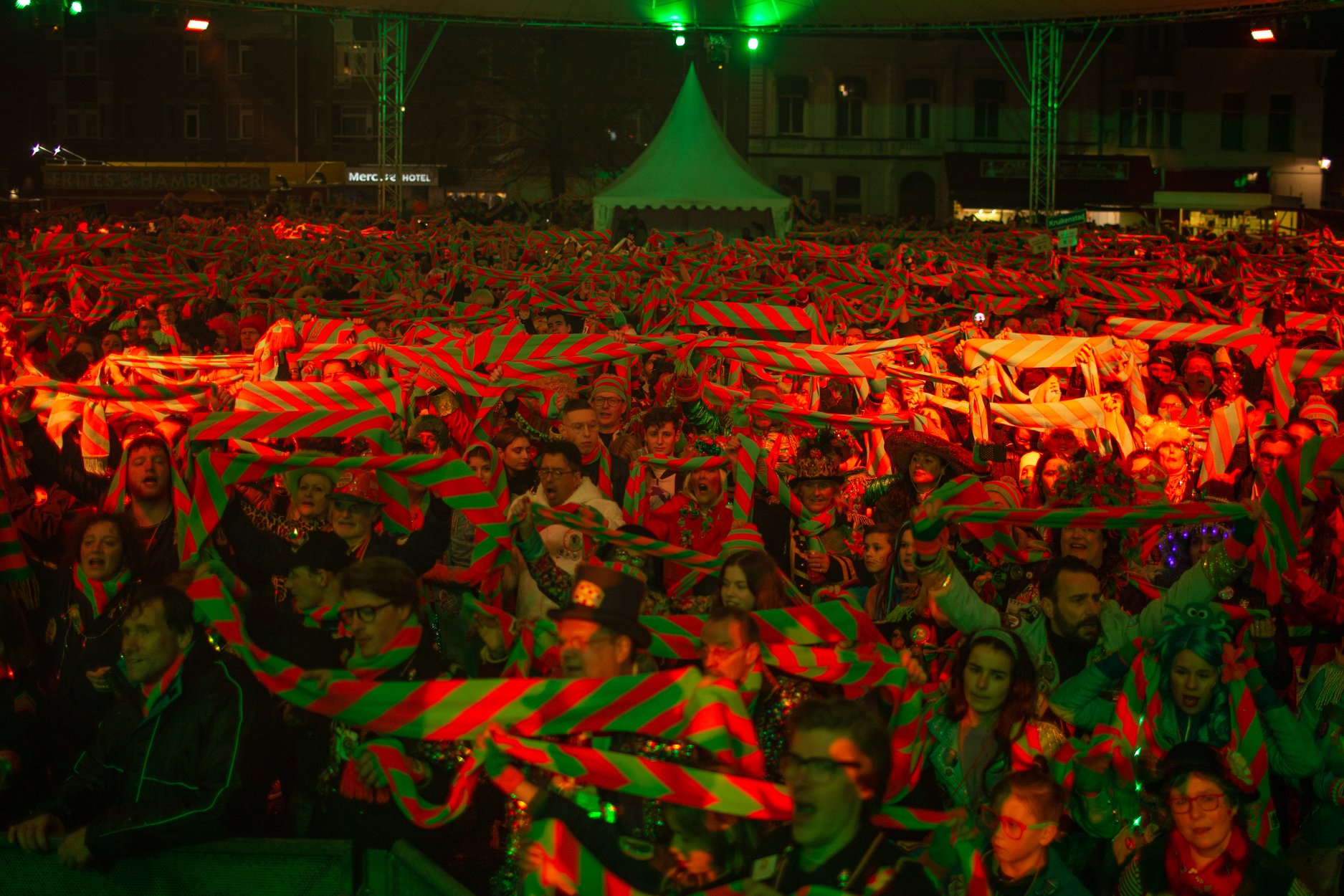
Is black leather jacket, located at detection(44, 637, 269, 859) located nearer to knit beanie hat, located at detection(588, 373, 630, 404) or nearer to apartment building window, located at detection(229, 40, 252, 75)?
knit beanie hat, located at detection(588, 373, 630, 404)

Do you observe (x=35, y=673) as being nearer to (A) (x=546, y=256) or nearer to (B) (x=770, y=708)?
(B) (x=770, y=708)

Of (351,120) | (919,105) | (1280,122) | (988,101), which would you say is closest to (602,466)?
(919,105)

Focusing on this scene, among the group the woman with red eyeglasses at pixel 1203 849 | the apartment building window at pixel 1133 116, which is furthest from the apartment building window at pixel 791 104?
the woman with red eyeglasses at pixel 1203 849

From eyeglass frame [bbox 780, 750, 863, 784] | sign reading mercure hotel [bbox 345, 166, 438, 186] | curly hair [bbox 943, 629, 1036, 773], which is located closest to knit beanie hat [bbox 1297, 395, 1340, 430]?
curly hair [bbox 943, 629, 1036, 773]

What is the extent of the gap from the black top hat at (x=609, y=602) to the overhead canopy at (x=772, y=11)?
30.9 meters

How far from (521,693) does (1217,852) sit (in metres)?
1.78

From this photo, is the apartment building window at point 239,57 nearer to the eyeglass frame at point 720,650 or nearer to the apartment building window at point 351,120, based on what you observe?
the apartment building window at point 351,120

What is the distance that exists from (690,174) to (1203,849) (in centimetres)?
2569

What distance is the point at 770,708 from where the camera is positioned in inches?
169

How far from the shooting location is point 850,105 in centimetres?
5462

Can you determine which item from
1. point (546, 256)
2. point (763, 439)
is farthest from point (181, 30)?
point (763, 439)

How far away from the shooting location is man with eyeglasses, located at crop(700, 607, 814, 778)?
418 centimetres

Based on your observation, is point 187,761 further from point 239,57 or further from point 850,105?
point 239,57

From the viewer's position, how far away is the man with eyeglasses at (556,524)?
5672 mm
